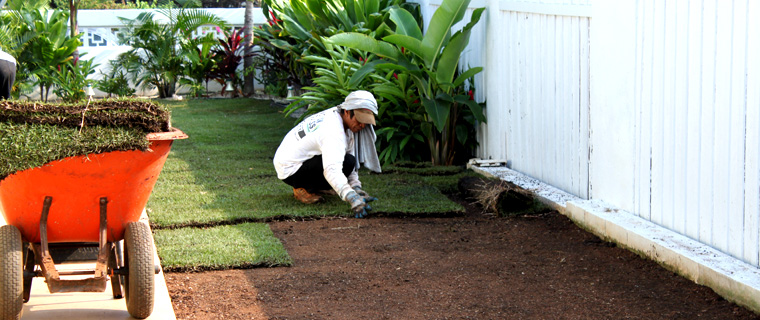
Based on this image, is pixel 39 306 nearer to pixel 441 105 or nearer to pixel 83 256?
pixel 83 256

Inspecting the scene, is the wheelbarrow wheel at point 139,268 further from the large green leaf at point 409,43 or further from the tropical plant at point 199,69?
the tropical plant at point 199,69

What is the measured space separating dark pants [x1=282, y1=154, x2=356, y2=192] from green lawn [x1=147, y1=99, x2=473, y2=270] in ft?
0.54

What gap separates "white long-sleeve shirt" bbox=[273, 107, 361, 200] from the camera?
5488 mm

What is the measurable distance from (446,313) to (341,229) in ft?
5.61

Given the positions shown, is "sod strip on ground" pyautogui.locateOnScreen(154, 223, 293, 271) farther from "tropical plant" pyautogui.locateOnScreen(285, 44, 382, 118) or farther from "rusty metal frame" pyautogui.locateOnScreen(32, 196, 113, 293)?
"tropical plant" pyautogui.locateOnScreen(285, 44, 382, 118)

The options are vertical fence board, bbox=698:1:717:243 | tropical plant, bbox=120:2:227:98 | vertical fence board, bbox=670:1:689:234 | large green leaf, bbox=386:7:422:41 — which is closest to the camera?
vertical fence board, bbox=698:1:717:243

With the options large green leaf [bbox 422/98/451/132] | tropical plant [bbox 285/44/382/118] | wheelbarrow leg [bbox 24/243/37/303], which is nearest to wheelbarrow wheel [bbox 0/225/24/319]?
wheelbarrow leg [bbox 24/243/37/303]

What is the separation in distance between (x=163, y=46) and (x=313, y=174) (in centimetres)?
965

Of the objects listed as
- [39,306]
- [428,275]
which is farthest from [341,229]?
[39,306]

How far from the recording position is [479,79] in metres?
7.65

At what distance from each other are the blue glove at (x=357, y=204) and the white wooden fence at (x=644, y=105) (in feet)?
5.10

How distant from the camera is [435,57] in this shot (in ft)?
23.2

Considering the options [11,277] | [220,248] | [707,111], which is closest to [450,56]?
[220,248]

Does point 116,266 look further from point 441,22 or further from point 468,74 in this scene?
point 468,74
